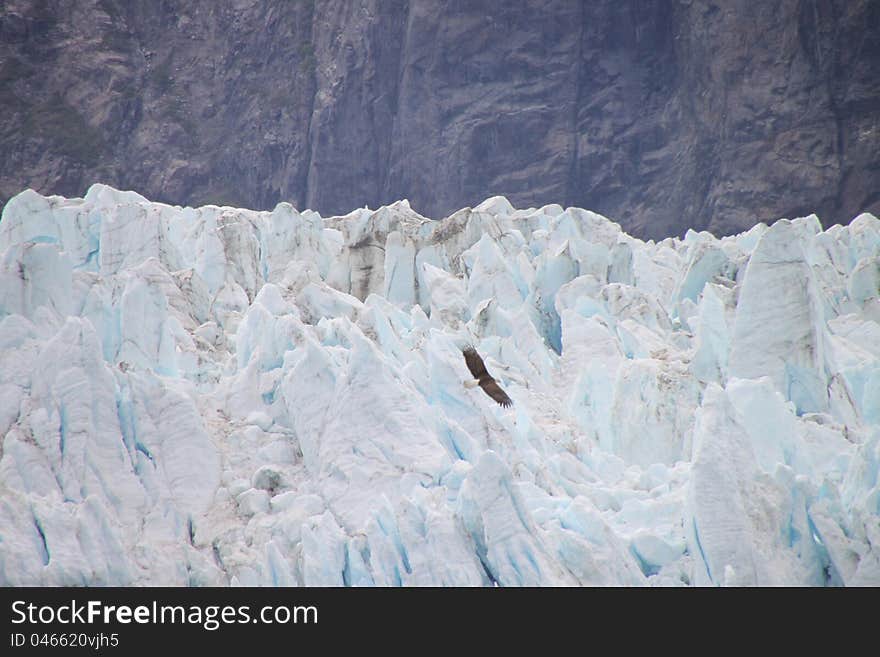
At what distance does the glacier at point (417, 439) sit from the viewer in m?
10.0

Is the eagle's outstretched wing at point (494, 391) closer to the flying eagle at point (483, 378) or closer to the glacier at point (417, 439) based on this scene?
the flying eagle at point (483, 378)

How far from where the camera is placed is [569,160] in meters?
47.7

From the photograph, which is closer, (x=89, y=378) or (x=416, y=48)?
(x=89, y=378)

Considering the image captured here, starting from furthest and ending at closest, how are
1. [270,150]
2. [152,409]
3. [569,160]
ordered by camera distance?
1. [270,150]
2. [569,160]
3. [152,409]

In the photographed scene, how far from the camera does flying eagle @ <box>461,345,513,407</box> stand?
1279 cm

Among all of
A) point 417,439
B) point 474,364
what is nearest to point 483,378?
point 474,364

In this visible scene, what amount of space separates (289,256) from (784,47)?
28117 millimetres

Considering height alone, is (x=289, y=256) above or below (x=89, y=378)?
above

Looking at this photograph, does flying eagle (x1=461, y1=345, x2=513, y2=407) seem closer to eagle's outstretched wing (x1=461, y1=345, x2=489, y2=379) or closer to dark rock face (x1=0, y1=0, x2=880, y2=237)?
eagle's outstretched wing (x1=461, y1=345, x2=489, y2=379)

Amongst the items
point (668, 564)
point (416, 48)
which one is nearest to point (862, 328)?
point (668, 564)

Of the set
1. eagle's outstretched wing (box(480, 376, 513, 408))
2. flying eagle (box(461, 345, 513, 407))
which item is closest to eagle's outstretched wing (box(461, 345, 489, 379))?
flying eagle (box(461, 345, 513, 407))
